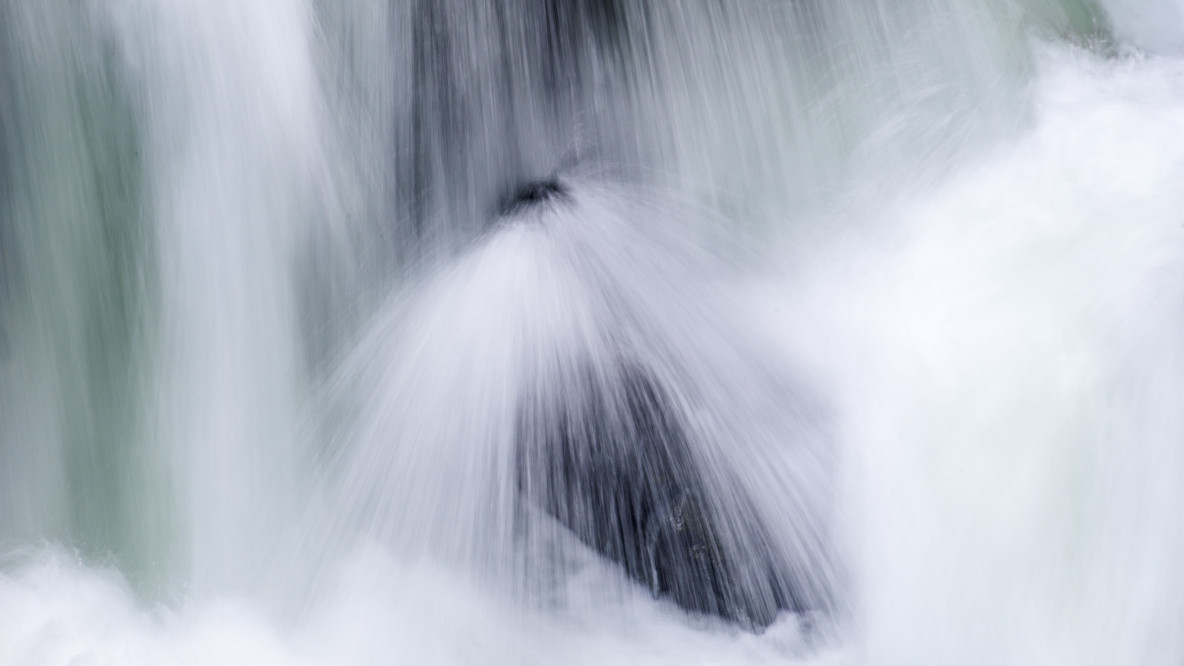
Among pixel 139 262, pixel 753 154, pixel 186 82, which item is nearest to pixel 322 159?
pixel 186 82

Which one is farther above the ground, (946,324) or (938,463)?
(946,324)

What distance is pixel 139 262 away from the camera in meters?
1.81

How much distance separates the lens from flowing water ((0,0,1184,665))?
172 cm

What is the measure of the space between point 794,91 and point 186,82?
1208 millimetres

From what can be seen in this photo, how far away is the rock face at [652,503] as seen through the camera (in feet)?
5.64

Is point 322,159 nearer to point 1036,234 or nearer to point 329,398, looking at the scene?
point 329,398

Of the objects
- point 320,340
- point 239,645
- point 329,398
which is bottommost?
point 239,645

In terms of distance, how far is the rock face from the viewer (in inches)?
67.7

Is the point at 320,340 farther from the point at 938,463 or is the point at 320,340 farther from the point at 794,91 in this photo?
the point at 938,463

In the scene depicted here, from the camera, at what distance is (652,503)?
1.72 meters

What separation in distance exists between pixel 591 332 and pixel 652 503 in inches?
13.7

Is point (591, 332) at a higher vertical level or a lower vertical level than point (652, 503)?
higher

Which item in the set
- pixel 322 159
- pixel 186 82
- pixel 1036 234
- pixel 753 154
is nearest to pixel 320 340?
pixel 322 159

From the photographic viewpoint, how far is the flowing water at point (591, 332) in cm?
172
